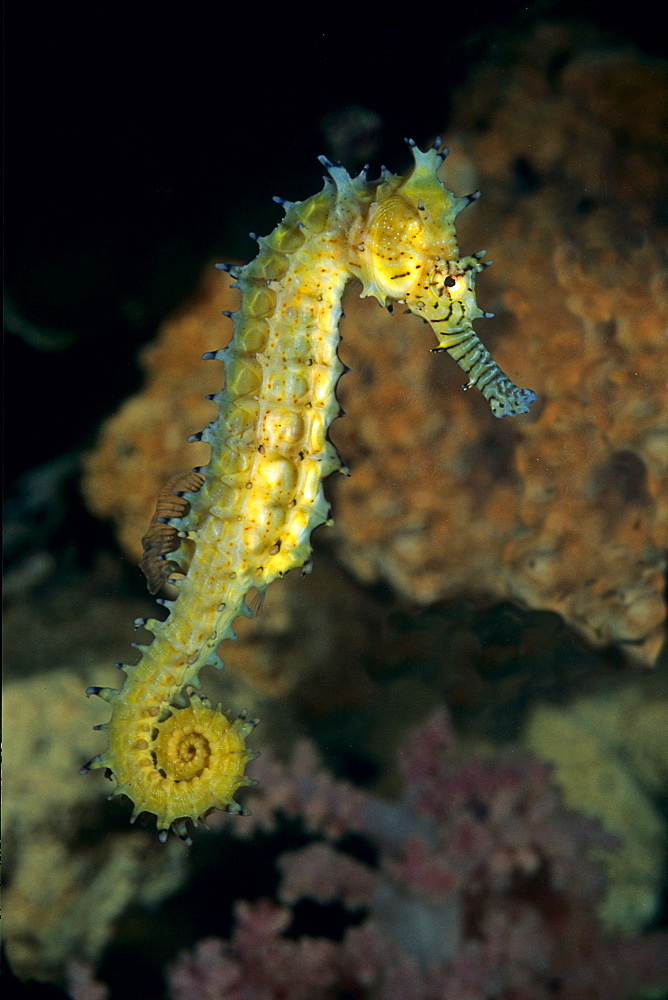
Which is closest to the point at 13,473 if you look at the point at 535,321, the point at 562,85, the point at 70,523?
the point at 70,523

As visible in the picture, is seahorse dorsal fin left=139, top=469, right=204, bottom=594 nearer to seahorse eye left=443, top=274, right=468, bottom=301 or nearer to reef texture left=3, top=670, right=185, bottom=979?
reef texture left=3, top=670, right=185, bottom=979

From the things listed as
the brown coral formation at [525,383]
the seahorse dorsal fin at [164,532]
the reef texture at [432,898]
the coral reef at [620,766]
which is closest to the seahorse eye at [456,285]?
the brown coral formation at [525,383]

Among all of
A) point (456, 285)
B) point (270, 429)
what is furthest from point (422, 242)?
point (270, 429)

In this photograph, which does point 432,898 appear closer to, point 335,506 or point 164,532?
point 335,506

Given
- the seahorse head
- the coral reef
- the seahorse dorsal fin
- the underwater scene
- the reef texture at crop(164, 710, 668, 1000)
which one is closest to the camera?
the seahorse head

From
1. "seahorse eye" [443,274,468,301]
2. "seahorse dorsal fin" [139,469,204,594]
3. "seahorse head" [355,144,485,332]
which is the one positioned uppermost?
"seahorse head" [355,144,485,332]

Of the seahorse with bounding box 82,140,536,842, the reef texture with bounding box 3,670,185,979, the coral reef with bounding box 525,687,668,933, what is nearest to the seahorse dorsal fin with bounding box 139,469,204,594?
the seahorse with bounding box 82,140,536,842

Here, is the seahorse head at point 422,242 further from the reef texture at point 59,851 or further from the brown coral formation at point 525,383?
the reef texture at point 59,851
